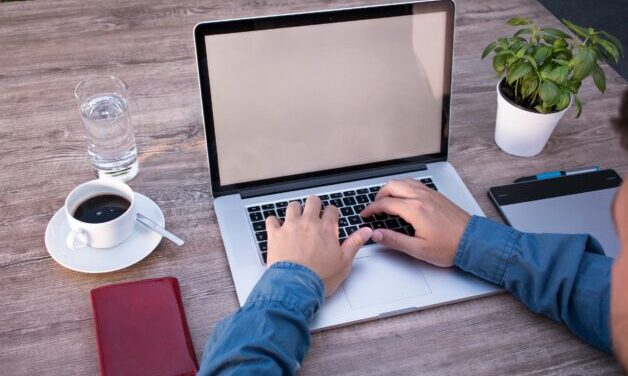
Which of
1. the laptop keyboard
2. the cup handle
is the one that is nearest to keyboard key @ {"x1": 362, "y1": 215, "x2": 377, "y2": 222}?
the laptop keyboard

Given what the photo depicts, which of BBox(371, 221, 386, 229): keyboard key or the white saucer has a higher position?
the white saucer

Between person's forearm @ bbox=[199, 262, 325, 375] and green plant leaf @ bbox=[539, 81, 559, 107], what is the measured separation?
1.61 feet

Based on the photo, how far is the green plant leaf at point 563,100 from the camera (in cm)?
103

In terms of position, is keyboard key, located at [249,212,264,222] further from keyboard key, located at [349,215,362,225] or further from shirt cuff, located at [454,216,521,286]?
shirt cuff, located at [454,216,521,286]

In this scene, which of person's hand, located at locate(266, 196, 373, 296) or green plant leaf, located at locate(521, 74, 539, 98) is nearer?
person's hand, located at locate(266, 196, 373, 296)

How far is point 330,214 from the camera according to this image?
3.10 feet

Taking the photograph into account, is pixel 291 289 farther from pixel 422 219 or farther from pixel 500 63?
pixel 500 63

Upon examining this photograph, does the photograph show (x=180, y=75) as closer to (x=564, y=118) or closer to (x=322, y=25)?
(x=322, y=25)

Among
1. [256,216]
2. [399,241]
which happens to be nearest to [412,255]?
[399,241]

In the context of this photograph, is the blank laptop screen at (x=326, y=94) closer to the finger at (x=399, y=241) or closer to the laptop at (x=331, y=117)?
the laptop at (x=331, y=117)

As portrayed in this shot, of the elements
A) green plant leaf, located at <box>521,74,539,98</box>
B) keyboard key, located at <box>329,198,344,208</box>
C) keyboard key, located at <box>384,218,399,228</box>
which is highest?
green plant leaf, located at <box>521,74,539,98</box>

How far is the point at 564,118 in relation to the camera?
48.6 inches

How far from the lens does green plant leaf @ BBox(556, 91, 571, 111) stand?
1034 millimetres

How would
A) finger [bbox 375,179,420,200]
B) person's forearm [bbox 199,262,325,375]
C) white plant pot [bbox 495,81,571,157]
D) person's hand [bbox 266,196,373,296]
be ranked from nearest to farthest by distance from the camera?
person's forearm [bbox 199,262,325,375] → person's hand [bbox 266,196,373,296] → finger [bbox 375,179,420,200] → white plant pot [bbox 495,81,571,157]
